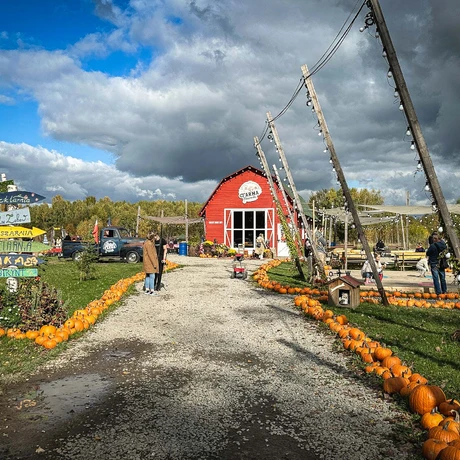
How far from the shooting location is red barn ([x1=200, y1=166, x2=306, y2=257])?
3425cm

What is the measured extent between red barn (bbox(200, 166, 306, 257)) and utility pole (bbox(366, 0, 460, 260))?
2677cm

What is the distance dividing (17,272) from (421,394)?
7.28 meters

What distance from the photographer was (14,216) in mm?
8727

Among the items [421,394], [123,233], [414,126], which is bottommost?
[421,394]

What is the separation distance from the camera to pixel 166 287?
1446cm

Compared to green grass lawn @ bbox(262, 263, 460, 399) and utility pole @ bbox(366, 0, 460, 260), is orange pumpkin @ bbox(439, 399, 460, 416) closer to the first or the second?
green grass lawn @ bbox(262, 263, 460, 399)

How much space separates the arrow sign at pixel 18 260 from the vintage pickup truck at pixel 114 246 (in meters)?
17.1

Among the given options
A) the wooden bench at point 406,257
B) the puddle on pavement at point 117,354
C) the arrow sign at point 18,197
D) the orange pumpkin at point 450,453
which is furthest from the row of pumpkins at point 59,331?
the wooden bench at point 406,257

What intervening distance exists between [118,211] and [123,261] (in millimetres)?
59112

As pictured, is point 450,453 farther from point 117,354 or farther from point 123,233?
point 123,233

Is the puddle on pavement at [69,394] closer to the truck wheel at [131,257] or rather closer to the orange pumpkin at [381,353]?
the orange pumpkin at [381,353]

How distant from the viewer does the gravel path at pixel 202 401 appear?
12.4 ft

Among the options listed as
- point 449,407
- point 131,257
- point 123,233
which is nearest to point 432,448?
point 449,407

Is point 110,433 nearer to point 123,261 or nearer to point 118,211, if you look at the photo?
point 123,261
